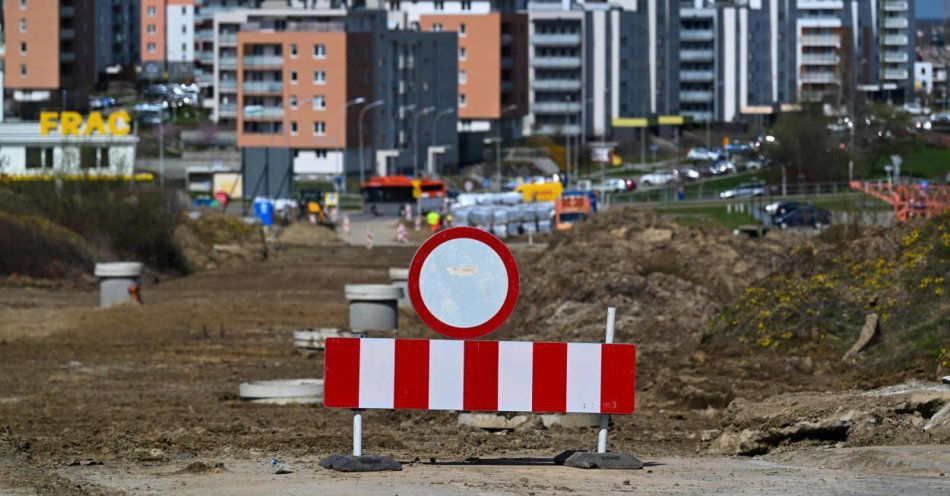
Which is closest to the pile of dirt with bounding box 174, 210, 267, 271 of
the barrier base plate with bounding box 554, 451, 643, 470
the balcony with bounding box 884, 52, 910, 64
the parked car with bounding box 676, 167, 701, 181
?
the barrier base plate with bounding box 554, 451, 643, 470

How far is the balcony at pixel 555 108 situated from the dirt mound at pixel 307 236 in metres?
84.1

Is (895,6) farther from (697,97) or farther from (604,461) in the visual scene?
(604,461)

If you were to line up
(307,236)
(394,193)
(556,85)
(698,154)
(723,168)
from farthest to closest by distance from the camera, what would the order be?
(556,85) → (698,154) → (723,168) → (394,193) → (307,236)

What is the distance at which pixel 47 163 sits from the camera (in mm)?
81000

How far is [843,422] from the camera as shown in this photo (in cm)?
1299

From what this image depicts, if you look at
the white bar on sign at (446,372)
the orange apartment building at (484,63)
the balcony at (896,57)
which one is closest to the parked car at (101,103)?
the orange apartment building at (484,63)

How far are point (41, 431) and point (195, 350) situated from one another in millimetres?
9792

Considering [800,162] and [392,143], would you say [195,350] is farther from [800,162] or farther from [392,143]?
[392,143]

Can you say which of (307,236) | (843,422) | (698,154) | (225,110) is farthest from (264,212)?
(843,422)

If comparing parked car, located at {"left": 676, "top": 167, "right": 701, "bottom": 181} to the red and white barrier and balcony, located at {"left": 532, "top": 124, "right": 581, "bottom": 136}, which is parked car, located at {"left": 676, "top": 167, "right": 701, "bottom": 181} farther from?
the red and white barrier

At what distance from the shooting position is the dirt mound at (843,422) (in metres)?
12.8

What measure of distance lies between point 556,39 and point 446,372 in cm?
14717

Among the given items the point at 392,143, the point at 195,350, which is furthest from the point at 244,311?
the point at 392,143

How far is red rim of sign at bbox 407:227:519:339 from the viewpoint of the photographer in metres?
10.8
